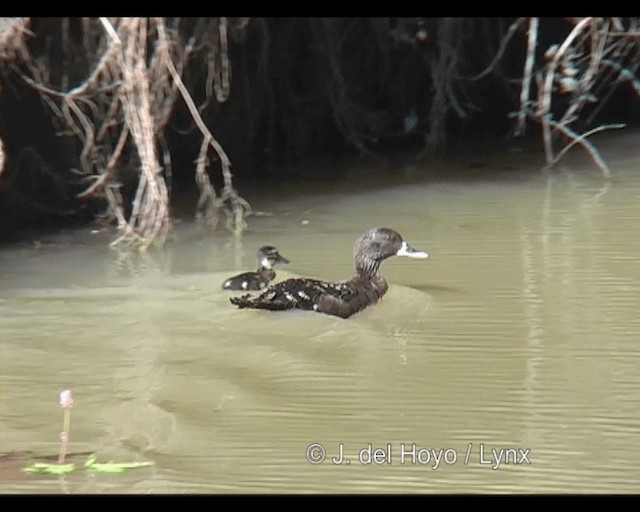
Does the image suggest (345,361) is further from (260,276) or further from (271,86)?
(271,86)

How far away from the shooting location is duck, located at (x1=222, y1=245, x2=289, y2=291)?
5.03 m

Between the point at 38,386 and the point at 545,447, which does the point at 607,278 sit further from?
the point at 38,386

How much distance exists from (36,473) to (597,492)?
1.40 metres

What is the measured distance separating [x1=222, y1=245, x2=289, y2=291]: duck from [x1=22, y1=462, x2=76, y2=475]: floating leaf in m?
1.72

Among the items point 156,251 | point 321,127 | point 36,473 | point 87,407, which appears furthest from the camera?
point 321,127

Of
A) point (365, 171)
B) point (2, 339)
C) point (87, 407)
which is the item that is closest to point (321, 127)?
point (365, 171)

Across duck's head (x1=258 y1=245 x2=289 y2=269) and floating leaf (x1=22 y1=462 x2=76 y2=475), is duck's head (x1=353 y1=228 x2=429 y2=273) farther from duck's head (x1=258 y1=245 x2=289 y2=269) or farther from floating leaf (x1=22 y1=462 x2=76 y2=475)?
floating leaf (x1=22 y1=462 x2=76 y2=475)

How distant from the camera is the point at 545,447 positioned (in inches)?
135

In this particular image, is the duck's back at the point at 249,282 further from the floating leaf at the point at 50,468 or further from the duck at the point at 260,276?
the floating leaf at the point at 50,468

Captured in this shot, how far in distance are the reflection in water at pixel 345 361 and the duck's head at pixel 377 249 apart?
0.12m

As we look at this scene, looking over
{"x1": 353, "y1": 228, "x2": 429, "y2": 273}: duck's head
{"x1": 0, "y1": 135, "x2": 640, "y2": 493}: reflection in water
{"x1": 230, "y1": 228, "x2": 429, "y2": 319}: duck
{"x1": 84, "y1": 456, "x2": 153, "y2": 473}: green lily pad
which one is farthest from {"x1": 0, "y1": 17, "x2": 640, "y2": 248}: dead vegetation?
{"x1": 84, "y1": 456, "x2": 153, "y2": 473}: green lily pad

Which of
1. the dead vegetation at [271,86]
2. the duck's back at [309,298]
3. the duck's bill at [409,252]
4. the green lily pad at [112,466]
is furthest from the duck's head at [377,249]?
the green lily pad at [112,466]

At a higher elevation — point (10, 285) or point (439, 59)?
point (439, 59)

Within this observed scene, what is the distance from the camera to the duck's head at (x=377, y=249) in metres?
5.08
